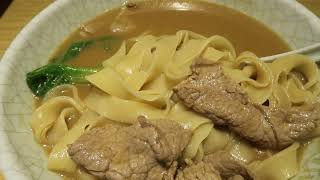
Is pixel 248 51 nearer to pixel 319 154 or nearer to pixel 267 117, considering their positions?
pixel 267 117

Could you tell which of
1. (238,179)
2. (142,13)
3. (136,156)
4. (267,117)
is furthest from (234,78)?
(142,13)

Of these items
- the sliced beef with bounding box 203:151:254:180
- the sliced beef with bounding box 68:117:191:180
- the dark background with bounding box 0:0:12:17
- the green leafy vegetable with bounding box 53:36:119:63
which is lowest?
the sliced beef with bounding box 203:151:254:180

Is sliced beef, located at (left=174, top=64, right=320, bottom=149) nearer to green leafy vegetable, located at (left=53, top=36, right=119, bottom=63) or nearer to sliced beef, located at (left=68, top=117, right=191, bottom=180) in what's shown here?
sliced beef, located at (left=68, top=117, right=191, bottom=180)

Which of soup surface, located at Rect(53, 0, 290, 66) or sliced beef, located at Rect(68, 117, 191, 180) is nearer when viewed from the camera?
sliced beef, located at Rect(68, 117, 191, 180)

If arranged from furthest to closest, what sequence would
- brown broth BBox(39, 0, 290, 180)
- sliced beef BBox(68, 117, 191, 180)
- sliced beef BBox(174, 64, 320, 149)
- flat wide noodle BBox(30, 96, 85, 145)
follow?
brown broth BBox(39, 0, 290, 180), flat wide noodle BBox(30, 96, 85, 145), sliced beef BBox(174, 64, 320, 149), sliced beef BBox(68, 117, 191, 180)

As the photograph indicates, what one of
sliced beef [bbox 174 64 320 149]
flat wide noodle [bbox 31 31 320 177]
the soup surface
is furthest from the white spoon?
sliced beef [bbox 174 64 320 149]

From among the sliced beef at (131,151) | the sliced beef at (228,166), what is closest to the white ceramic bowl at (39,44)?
the sliced beef at (131,151)

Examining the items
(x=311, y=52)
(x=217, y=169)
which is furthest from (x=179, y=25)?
(x=217, y=169)

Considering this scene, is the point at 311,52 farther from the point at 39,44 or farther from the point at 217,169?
the point at 39,44
